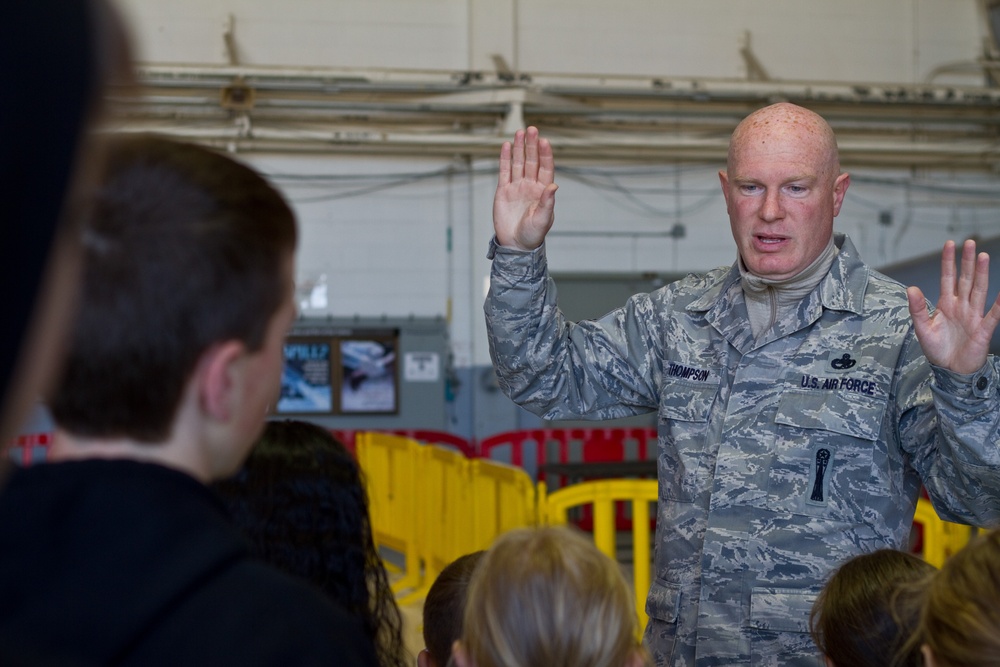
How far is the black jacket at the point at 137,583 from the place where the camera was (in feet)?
2.57

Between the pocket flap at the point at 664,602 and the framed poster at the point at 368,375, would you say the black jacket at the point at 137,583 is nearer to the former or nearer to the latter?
A: the pocket flap at the point at 664,602

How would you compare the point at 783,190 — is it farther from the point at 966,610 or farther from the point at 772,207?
the point at 966,610

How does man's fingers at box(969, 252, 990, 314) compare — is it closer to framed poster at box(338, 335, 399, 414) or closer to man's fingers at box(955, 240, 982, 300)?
man's fingers at box(955, 240, 982, 300)

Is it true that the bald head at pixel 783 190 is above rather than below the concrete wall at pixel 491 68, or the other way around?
below

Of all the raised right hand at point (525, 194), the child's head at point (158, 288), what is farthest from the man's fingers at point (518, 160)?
the child's head at point (158, 288)

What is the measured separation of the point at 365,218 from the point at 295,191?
0.73 m

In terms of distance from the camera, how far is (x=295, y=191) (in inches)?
388

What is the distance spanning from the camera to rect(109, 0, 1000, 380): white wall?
31.9ft

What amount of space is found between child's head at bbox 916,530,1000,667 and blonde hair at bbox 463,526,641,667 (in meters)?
0.43

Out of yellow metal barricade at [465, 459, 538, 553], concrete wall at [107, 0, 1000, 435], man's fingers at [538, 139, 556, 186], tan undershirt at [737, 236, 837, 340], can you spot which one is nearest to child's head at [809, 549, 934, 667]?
tan undershirt at [737, 236, 837, 340]

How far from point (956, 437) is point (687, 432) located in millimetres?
619

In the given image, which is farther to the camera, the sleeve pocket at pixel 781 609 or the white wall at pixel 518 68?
the white wall at pixel 518 68

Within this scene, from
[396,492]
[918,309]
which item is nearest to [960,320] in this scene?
[918,309]

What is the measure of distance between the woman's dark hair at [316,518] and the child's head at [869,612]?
80cm
